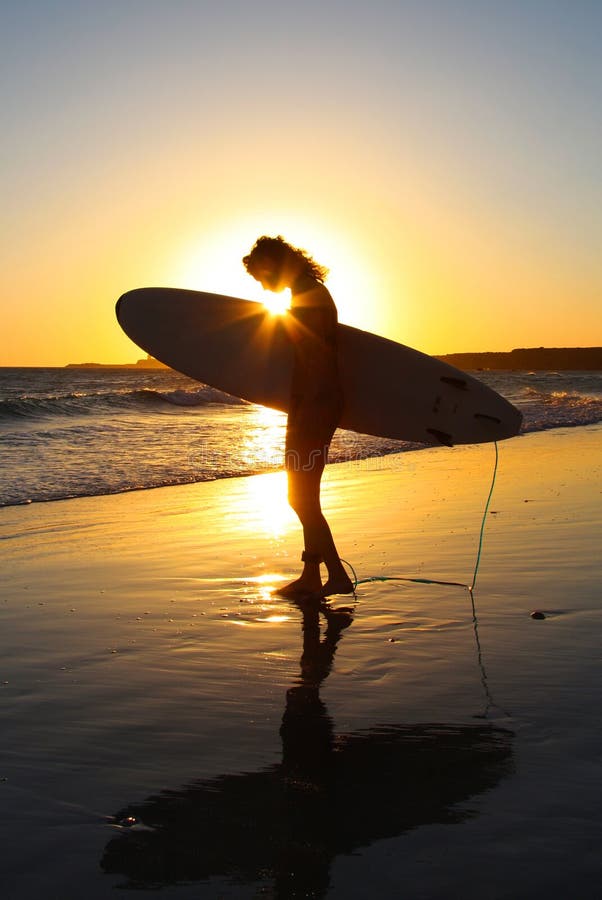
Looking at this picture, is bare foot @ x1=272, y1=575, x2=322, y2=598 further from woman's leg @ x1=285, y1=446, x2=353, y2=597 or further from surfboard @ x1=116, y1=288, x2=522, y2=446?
surfboard @ x1=116, y1=288, x2=522, y2=446

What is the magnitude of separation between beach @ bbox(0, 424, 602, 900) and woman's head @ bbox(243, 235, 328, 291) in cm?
151

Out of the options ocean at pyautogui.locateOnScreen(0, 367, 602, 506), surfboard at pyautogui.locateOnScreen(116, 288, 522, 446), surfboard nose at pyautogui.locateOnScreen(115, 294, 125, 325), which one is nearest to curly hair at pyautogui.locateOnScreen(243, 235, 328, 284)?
surfboard at pyautogui.locateOnScreen(116, 288, 522, 446)

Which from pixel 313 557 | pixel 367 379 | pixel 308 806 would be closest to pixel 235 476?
pixel 367 379

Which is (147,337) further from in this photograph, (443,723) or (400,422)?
(443,723)

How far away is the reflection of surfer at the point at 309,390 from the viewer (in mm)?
4305

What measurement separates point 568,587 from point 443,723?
1843 millimetres

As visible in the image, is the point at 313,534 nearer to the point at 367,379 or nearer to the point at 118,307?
the point at 367,379

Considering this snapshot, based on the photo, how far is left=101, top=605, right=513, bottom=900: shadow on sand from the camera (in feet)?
6.00

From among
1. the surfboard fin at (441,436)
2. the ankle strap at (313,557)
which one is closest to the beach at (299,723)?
the ankle strap at (313,557)

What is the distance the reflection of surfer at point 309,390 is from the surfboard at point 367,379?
0.71m

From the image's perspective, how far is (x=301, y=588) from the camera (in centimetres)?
434

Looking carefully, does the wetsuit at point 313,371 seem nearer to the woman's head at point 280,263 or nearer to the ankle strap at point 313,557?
the woman's head at point 280,263

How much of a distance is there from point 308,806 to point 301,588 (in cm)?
226

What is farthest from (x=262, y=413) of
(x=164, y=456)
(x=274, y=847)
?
(x=274, y=847)
